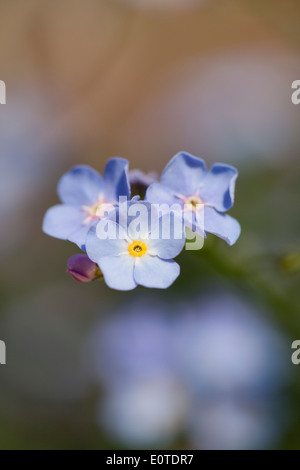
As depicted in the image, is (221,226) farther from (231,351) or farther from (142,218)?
(231,351)

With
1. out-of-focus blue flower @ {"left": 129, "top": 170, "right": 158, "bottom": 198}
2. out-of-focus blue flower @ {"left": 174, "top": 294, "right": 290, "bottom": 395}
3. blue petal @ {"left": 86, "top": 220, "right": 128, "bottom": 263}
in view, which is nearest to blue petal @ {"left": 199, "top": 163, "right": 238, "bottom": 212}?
out-of-focus blue flower @ {"left": 129, "top": 170, "right": 158, "bottom": 198}

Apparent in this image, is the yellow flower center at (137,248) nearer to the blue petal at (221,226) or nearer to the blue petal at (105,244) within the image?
the blue petal at (105,244)

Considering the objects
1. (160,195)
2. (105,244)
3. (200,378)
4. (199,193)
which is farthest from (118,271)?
(200,378)

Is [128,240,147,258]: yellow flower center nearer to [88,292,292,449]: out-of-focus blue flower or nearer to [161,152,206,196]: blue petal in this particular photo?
[161,152,206,196]: blue petal

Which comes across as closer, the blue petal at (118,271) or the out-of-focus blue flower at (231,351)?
the blue petal at (118,271)

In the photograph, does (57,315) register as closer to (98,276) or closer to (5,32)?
(98,276)

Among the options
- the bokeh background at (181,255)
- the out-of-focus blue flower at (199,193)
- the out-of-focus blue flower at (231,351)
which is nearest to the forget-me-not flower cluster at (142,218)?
the out-of-focus blue flower at (199,193)
